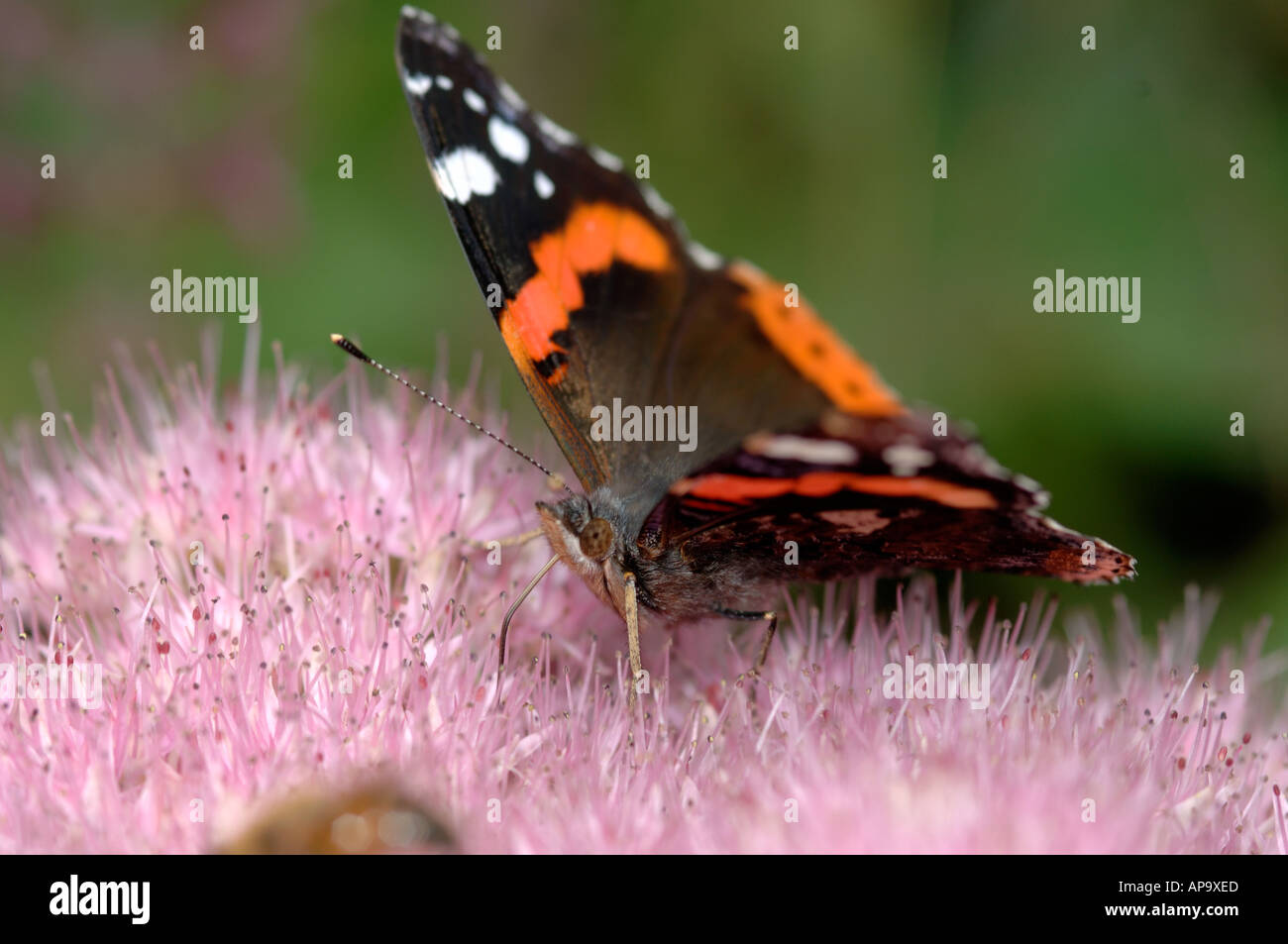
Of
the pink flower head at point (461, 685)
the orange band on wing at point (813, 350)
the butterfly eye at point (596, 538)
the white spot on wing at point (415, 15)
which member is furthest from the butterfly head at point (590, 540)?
Answer: the white spot on wing at point (415, 15)

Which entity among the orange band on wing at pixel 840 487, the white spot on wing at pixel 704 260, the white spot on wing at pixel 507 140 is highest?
the white spot on wing at pixel 507 140

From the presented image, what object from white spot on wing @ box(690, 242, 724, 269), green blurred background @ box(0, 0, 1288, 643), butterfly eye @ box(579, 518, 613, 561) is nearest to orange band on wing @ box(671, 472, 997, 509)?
butterfly eye @ box(579, 518, 613, 561)

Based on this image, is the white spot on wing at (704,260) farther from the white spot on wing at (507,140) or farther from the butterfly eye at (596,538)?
the butterfly eye at (596,538)

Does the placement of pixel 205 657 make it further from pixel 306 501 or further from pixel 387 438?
pixel 387 438

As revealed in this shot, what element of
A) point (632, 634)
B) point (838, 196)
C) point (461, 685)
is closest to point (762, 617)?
point (632, 634)

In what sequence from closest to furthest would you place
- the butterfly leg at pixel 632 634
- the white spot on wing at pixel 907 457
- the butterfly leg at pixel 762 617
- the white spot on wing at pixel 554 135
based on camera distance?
1. the white spot on wing at pixel 907 457
2. the butterfly leg at pixel 632 634
3. the butterfly leg at pixel 762 617
4. the white spot on wing at pixel 554 135

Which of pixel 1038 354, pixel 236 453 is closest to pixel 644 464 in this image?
pixel 236 453

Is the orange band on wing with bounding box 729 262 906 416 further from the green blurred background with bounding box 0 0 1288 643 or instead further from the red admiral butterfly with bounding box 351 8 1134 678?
A: the green blurred background with bounding box 0 0 1288 643

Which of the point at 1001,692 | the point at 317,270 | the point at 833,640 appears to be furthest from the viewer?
the point at 317,270
